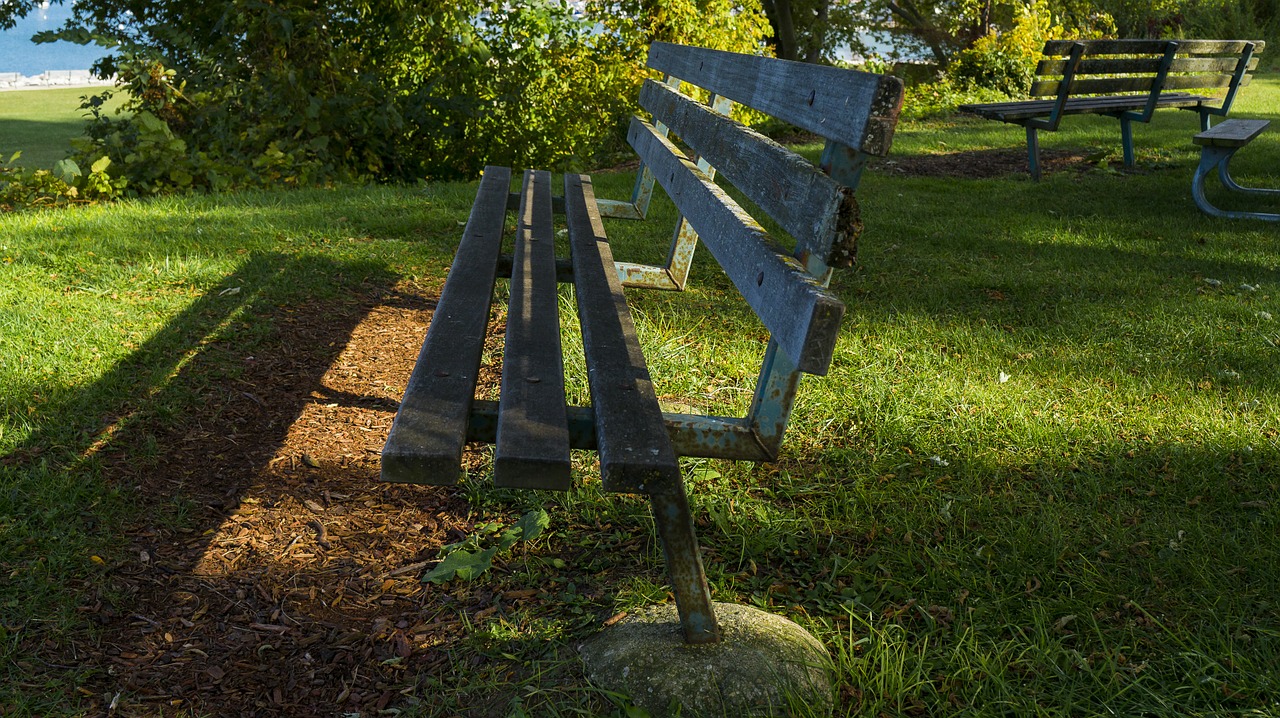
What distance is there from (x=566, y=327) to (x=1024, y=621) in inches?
82.3

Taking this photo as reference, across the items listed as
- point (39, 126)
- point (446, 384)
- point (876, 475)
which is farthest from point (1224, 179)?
point (39, 126)

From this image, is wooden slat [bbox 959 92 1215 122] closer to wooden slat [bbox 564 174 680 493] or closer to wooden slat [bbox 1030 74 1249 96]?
wooden slat [bbox 1030 74 1249 96]

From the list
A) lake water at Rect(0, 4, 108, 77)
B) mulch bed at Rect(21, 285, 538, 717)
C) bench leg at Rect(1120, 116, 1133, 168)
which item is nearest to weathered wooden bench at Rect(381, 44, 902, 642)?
mulch bed at Rect(21, 285, 538, 717)

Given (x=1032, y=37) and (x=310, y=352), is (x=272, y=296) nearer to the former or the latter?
(x=310, y=352)

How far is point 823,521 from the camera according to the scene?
8.18 ft

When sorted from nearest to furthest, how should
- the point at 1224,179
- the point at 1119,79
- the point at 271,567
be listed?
the point at 271,567 → the point at 1224,179 → the point at 1119,79

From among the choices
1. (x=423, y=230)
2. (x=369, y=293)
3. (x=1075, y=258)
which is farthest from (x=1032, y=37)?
(x=369, y=293)

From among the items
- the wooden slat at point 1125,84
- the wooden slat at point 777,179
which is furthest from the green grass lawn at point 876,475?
the wooden slat at point 1125,84

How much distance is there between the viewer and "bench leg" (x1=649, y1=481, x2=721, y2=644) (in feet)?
5.41

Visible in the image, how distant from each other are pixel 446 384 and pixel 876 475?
1.45 metres

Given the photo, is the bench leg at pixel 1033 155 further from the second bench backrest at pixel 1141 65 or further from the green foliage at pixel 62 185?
the green foliage at pixel 62 185

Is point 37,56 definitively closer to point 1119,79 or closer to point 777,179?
point 1119,79

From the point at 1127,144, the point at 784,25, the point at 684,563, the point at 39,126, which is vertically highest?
the point at 784,25

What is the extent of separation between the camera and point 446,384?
1766 millimetres
